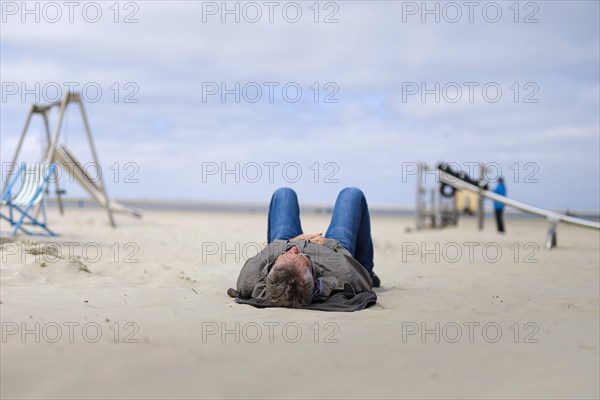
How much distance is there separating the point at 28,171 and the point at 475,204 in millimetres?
12245

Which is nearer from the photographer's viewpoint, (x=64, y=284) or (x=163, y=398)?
(x=163, y=398)

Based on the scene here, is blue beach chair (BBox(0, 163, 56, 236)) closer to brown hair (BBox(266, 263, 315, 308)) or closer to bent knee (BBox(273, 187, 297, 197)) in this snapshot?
bent knee (BBox(273, 187, 297, 197))

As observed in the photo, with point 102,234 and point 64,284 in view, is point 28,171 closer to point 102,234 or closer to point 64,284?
point 102,234

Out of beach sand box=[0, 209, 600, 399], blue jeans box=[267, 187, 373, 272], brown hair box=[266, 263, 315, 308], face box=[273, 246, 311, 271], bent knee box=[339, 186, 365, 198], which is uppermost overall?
bent knee box=[339, 186, 365, 198]

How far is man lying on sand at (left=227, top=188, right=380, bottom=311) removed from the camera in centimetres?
360

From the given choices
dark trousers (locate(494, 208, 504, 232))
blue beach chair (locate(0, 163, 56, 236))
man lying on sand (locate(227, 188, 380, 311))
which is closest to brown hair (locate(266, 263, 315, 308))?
man lying on sand (locate(227, 188, 380, 311))

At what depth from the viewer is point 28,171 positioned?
9.06 meters

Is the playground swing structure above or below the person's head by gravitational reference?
above

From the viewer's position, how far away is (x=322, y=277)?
12.6 ft

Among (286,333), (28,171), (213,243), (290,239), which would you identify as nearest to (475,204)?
(213,243)

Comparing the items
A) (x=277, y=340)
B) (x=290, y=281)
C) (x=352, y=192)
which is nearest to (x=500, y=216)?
(x=352, y=192)

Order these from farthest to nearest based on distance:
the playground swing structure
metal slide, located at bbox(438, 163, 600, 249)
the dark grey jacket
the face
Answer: the playground swing structure
metal slide, located at bbox(438, 163, 600, 249)
the dark grey jacket
the face

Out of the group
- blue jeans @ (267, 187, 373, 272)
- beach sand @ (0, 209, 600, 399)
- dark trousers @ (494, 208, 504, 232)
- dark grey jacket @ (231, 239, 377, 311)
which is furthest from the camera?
dark trousers @ (494, 208, 504, 232)

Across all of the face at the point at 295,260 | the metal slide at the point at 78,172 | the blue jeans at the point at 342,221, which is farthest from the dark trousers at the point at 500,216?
the face at the point at 295,260
